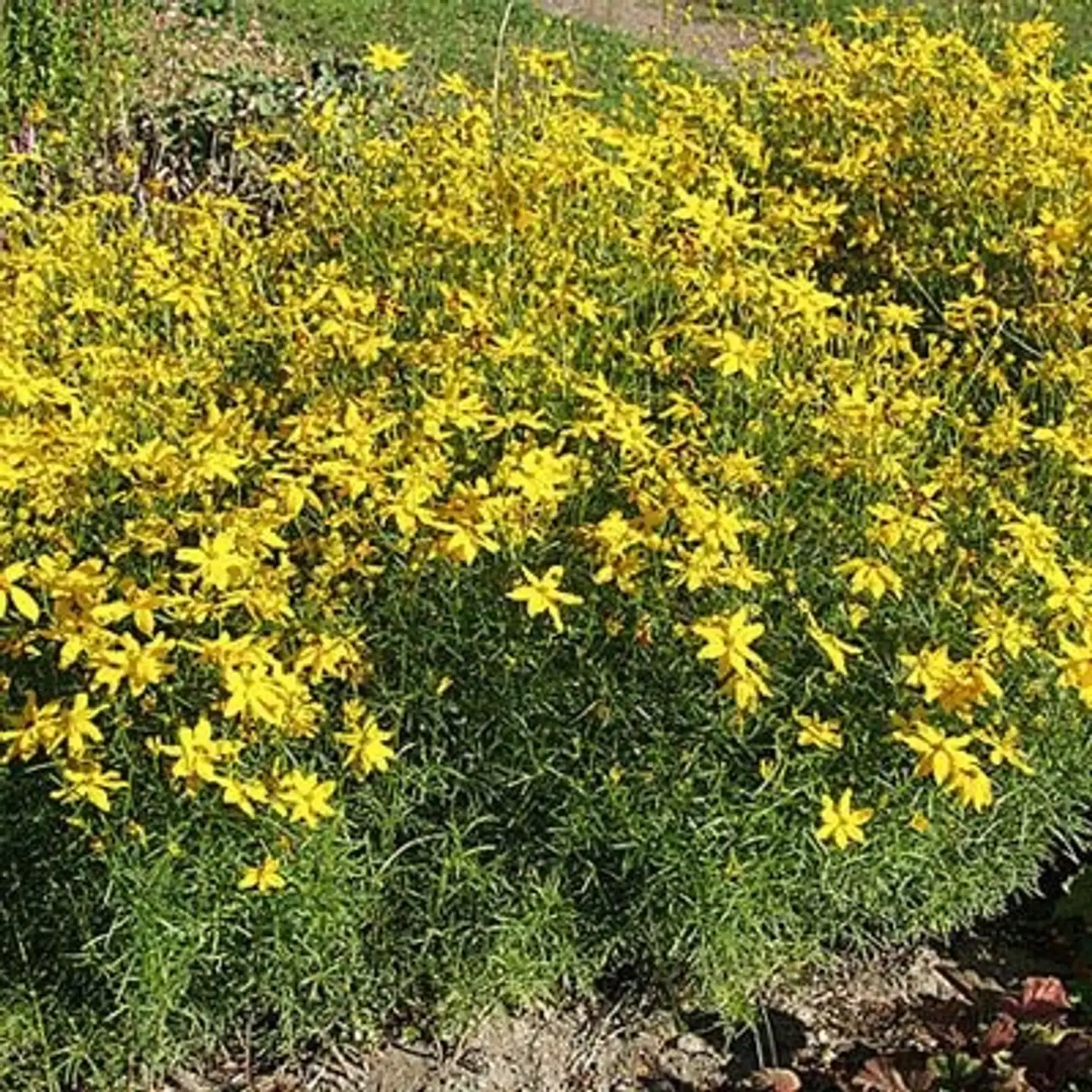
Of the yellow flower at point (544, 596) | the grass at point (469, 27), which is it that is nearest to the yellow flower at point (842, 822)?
the yellow flower at point (544, 596)

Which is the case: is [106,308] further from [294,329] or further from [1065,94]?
[1065,94]

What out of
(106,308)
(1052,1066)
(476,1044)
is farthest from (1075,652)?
(106,308)

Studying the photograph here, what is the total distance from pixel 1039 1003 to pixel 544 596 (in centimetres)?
99

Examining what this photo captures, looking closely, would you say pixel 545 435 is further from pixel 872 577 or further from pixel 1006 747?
pixel 1006 747

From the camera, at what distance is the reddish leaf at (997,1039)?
2859 mm

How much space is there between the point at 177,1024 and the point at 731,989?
86 centimetres

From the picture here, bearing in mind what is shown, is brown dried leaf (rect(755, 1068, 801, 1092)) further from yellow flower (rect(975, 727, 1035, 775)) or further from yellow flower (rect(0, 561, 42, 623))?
yellow flower (rect(0, 561, 42, 623))

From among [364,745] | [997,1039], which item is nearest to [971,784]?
[997,1039]

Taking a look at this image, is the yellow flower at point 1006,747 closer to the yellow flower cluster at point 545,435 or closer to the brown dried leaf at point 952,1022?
the yellow flower cluster at point 545,435

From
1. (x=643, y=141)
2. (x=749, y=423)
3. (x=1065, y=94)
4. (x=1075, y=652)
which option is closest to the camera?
(x=1075, y=652)

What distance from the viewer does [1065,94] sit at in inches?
169

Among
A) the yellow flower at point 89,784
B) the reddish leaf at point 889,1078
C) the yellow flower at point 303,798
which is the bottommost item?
the reddish leaf at point 889,1078

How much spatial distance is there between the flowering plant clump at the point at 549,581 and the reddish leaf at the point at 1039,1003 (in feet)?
0.86

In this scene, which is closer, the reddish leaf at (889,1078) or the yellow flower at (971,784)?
the yellow flower at (971,784)
